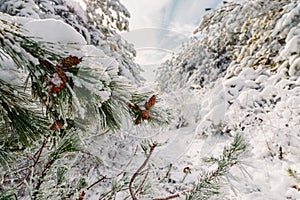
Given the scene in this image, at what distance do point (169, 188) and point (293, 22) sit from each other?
309 cm

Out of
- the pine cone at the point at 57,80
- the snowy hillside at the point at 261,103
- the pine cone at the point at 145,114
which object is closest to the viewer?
the pine cone at the point at 57,80

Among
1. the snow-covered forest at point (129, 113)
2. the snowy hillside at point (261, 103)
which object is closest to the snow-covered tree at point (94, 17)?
the snow-covered forest at point (129, 113)

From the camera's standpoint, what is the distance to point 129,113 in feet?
2.05

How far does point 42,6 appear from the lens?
3.86 metres

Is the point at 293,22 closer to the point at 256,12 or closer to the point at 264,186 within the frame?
the point at 256,12

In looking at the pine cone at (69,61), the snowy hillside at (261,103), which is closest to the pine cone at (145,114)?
the pine cone at (69,61)

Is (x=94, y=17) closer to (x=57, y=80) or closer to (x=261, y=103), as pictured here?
(x=261, y=103)

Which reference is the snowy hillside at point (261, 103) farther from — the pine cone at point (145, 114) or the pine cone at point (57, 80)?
the pine cone at point (57, 80)

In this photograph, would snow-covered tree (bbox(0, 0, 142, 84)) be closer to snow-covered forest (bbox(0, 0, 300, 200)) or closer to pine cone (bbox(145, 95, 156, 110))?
snow-covered forest (bbox(0, 0, 300, 200))

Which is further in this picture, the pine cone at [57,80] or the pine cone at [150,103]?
the pine cone at [150,103]

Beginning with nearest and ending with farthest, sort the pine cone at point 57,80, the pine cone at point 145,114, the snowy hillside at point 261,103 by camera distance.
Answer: the pine cone at point 57,80, the pine cone at point 145,114, the snowy hillside at point 261,103

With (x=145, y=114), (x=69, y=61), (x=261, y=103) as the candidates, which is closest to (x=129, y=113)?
(x=145, y=114)

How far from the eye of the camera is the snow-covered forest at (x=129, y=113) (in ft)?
1.57

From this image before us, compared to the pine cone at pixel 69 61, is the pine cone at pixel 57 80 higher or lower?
lower
